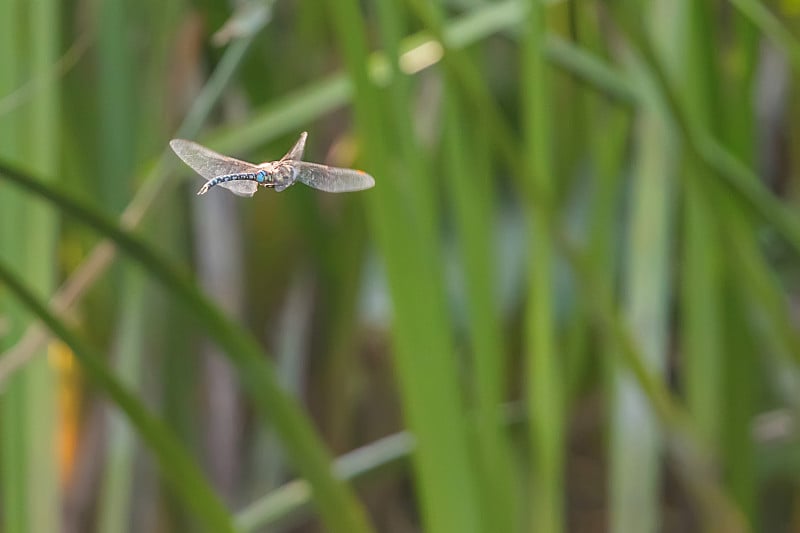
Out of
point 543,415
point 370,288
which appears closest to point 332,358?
point 370,288

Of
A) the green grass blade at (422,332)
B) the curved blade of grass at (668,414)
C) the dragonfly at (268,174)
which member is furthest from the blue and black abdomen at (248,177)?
the curved blade of grass at (668,414)

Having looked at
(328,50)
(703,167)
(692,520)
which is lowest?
(692,520)

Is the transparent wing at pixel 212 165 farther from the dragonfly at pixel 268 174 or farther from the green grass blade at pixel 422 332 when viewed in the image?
the green grass blade at pixel 422 332

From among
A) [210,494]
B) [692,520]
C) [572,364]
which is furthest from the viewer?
[692,520]

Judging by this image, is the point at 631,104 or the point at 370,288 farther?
the point at 370,288

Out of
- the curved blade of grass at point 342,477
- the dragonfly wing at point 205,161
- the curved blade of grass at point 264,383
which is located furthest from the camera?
the curved blade of grass at point 342,477

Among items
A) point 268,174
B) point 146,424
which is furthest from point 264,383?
point 268,174

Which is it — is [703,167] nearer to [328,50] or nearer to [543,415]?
[543,415]

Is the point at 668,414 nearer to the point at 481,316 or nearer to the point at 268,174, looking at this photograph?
the point at 481,316

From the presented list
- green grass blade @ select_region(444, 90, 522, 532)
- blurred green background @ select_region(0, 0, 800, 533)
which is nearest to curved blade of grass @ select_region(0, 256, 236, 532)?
blurred green background @ select_region(0, 0, 800, 533)
